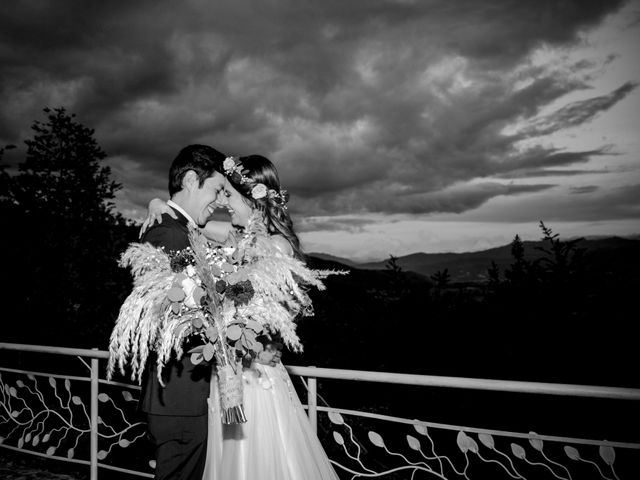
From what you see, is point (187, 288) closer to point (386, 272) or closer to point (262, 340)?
point (262, 340)

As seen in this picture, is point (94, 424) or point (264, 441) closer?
point (264, 441)

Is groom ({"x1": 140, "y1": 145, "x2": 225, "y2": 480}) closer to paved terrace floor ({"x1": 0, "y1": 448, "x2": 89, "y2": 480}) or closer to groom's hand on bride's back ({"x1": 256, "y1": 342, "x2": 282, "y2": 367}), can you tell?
groom's hand on bride's back ({"x1": 256, "y1": 342, "x2": 282, "y2": 367})

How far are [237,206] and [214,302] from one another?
124 cm

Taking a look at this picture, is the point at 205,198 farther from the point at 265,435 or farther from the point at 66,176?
the point at 66,176

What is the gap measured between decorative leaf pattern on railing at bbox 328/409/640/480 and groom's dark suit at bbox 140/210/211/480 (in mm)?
1028

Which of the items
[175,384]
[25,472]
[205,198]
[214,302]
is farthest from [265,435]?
[25,472]

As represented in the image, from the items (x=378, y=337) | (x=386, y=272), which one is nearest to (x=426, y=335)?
(x=378, y=337)

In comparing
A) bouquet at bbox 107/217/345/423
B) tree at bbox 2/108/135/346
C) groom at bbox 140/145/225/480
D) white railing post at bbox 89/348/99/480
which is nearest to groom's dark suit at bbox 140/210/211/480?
groom at bbox 140/145/225/480

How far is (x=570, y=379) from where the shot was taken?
3355mm

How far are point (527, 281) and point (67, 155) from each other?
9.94 m

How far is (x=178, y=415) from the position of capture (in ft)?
7.04

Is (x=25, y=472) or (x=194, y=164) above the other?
(x=194, y=164)

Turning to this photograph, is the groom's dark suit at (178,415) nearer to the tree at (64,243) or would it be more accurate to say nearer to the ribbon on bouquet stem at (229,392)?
the ribbon on bouquet stem at (229,392)

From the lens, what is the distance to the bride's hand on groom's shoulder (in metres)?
2.58
